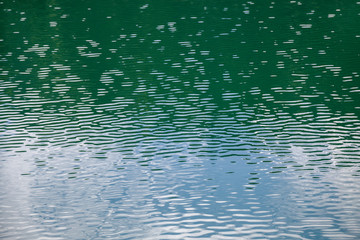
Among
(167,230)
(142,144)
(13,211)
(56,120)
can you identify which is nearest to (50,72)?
(56,120)

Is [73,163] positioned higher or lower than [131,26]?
higher

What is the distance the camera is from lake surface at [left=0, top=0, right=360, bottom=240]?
24797mm

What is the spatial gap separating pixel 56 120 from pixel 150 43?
20.4 metres

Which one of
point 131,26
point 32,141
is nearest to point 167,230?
point 32,141

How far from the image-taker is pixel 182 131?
112ft

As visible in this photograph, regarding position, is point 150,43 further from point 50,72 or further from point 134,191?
point 134,191

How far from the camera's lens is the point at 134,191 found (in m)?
27.1

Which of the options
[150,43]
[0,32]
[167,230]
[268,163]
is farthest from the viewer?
[0,32]

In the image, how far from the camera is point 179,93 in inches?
1598

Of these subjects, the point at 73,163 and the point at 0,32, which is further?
the point at 0,32

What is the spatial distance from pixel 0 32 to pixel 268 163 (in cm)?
4169

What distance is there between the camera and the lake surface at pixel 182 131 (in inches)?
976

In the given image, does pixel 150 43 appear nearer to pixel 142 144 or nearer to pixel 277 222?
pixel 142 144

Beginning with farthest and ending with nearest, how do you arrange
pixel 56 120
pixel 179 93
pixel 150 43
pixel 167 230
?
pixel 150 43, pixel 179 93, pixel 56 120, pixel 167 230
